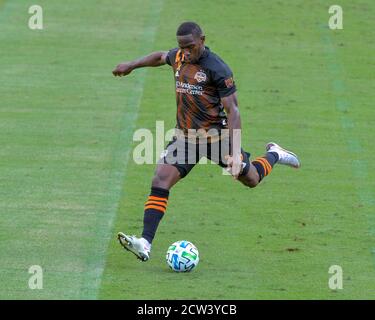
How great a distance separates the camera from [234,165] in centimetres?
1184

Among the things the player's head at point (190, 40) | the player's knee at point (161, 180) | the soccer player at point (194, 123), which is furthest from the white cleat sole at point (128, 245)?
the player's head at point (190, 40)

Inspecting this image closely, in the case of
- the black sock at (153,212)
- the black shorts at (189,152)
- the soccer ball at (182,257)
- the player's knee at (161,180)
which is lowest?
the soccer ball at (182,257)

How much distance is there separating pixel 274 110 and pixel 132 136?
309cm

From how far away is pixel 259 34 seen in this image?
24.4 m

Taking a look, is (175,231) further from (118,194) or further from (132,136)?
(132,136)

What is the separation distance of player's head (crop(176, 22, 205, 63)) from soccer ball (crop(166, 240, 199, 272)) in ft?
6.65

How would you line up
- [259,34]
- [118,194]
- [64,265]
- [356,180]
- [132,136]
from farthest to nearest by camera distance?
1. [259,34]
2. [132,136]
3. [356,180]
4. [118,194]
5. [64,265]

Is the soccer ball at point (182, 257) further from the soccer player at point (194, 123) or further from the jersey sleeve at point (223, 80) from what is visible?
the jersey sleeve at point (223, 80)

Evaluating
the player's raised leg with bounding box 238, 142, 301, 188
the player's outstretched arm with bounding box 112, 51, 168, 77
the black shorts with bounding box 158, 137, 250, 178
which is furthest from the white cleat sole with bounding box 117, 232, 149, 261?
the player's outstretched arm with bounding box 112, 51, 168, 77

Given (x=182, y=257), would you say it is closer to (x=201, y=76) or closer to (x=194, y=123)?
(x=194, y=123)

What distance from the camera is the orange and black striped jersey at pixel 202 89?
12008 millimetres

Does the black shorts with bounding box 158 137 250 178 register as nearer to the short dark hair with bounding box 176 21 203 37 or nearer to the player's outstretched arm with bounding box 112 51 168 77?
the player's outstretched arm with bounding box 112 51 168 77

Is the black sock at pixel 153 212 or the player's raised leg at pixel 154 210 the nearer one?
the player's raised leg at pixel 154 210
